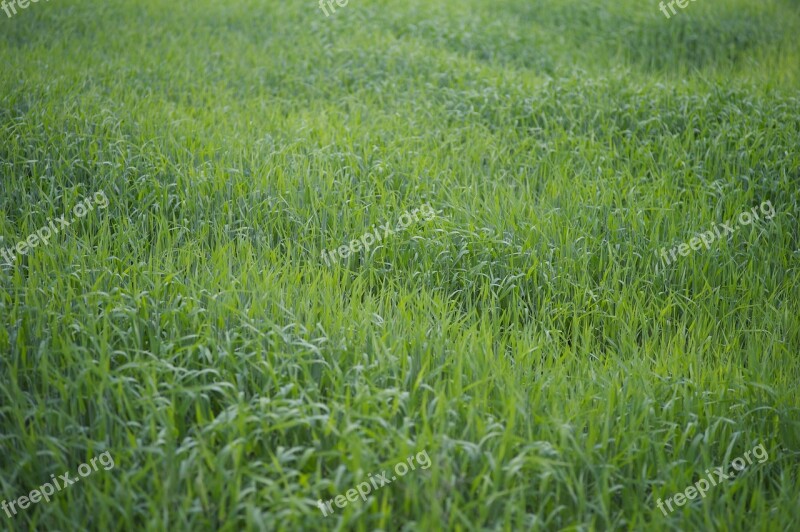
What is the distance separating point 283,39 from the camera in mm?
10289

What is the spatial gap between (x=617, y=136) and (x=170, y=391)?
18.7ft

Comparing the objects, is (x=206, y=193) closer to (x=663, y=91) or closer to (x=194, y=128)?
(x=194, y=128)

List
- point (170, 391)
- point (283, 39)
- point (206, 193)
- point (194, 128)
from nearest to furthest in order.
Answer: point (170, 391)
point (206, 193)
point (194, 128)
point (283, 39)

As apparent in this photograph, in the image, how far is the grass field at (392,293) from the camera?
283 centimetres

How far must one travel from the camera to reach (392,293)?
429 cm

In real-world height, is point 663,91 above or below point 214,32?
below

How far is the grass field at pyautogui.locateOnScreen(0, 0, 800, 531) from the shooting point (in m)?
2.83

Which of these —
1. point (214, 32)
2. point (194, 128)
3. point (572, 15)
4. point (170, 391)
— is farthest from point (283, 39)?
point (170, 391)

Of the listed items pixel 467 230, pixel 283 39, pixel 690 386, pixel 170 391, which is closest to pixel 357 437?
pixel 170 391

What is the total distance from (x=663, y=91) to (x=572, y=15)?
205 inches

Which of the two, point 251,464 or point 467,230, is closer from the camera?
point 251,464

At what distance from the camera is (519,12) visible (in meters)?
12.7

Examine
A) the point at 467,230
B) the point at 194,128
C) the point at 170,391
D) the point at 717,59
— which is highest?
the point at 194,128

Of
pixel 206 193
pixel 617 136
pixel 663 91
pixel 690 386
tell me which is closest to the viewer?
pixel 690 386
